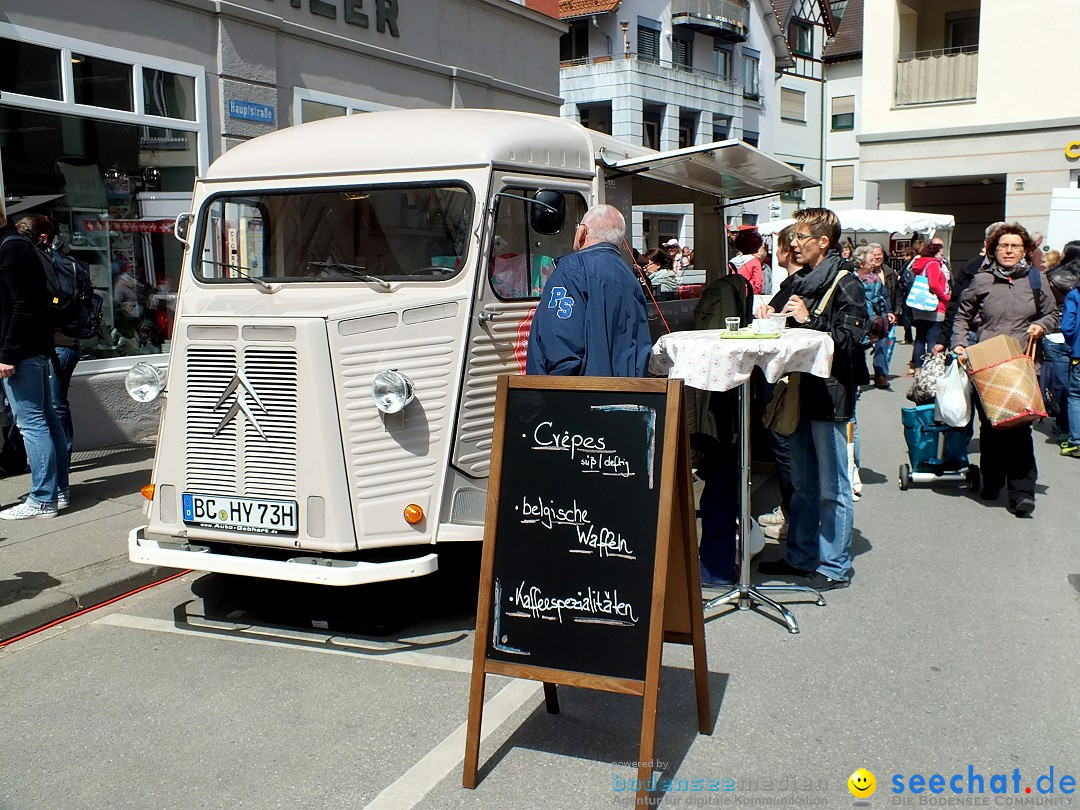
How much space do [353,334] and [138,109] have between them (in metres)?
6.08

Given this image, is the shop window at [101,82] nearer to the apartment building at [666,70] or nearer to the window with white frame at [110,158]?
the window with white frame at [110,158]

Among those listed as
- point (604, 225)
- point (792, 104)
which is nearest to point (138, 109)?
point (604, 225)

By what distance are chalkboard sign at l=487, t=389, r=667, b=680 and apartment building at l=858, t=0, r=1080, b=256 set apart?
67.7ft

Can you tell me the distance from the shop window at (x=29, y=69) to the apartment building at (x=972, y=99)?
1888 cm

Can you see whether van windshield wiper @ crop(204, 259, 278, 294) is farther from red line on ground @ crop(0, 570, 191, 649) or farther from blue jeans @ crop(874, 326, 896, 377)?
blue jeans @ crop(874, 326, 896, 377)

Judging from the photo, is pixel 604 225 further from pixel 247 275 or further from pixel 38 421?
pixel 38 421

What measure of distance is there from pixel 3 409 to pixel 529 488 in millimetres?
5857

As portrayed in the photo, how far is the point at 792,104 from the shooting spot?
4659 cm

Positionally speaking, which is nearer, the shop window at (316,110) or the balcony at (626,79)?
the shop window at (316,110)

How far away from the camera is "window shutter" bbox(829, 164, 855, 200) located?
46156 mm

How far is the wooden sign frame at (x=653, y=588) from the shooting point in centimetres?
353

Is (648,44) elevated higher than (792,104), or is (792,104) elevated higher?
(648,44)

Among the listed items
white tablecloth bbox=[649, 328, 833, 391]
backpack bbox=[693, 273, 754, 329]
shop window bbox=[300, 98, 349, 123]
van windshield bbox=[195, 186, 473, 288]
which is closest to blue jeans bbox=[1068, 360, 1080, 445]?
backpack bbox=[693, 273, 754, 329]

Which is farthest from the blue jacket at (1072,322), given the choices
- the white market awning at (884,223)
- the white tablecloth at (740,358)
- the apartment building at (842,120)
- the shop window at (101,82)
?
the apartment building at (842,120)
